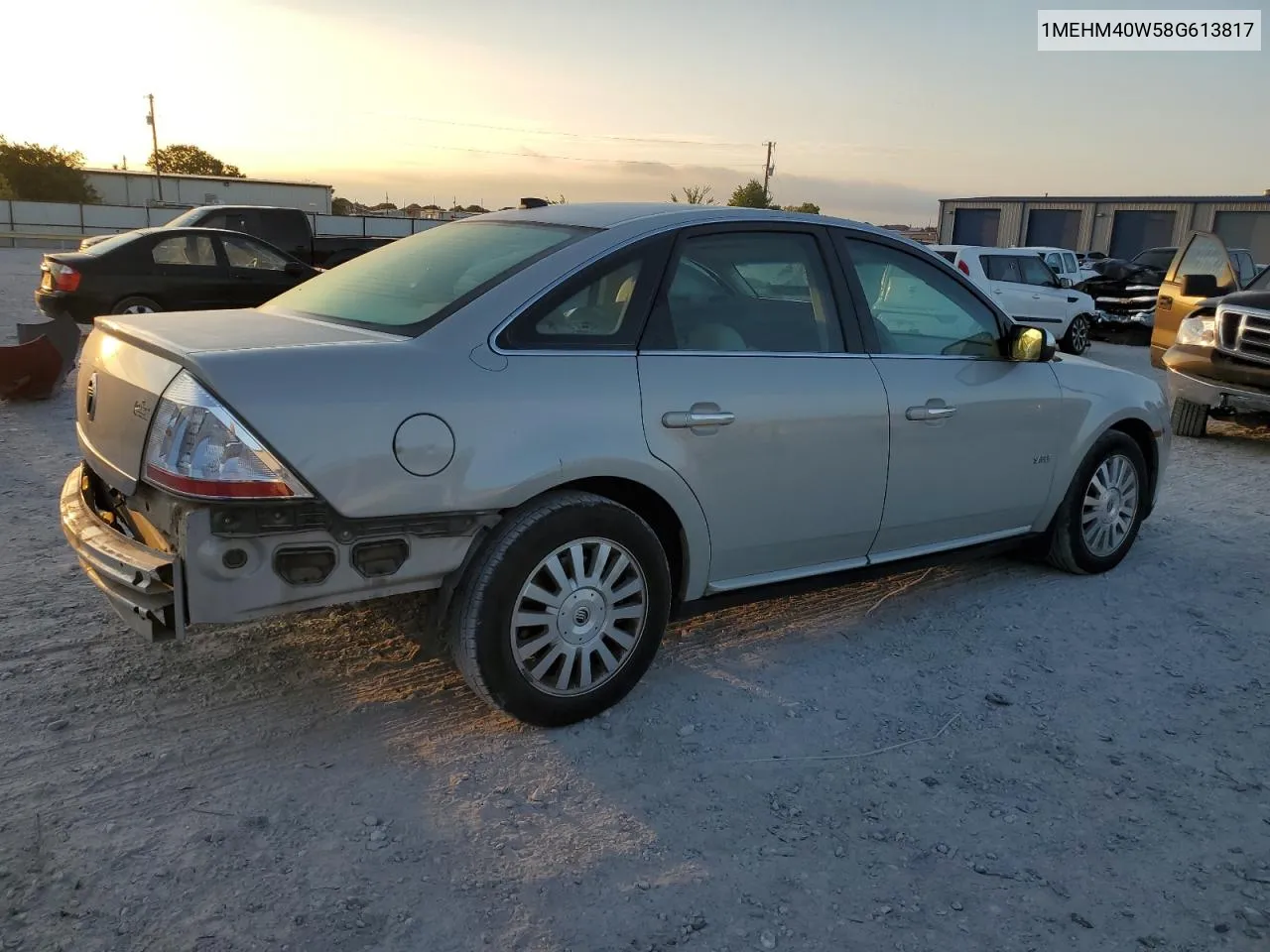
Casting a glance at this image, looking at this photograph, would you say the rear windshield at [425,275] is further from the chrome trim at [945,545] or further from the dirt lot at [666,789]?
the chrome trim at [945,545]

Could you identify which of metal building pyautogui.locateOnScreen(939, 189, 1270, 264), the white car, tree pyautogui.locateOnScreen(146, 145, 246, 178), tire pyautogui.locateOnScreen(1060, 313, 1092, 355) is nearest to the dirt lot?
the white car

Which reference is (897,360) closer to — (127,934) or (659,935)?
(659,935)

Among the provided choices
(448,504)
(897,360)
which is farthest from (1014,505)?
(448,504)

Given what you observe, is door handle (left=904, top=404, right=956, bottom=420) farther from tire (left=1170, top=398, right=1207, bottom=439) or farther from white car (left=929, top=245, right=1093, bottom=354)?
white car (left=929, top=245, right=1093, bottom=354)

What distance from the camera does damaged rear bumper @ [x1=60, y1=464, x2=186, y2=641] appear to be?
271 cm

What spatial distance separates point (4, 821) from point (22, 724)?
554mm

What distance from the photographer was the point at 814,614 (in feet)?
14.4

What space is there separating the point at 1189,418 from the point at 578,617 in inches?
312

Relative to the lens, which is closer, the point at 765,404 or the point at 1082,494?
the point at 765,404

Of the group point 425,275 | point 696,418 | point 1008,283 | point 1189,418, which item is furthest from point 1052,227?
point 425,275

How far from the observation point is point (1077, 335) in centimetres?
1642

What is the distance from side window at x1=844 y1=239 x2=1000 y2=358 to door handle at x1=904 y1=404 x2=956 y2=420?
25 cm

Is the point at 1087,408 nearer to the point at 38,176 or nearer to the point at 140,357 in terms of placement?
the point at 140,357

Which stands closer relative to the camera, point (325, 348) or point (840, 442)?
point (325, 348)
